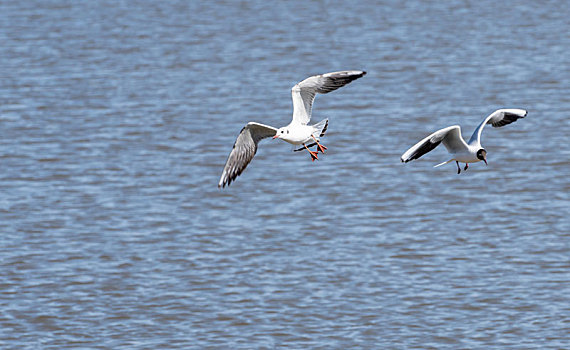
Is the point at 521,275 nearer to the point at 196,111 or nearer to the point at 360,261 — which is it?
the point at 360,261

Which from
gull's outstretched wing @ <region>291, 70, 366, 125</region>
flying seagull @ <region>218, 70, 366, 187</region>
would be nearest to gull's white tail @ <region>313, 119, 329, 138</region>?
flying seagull @ <region>218, 70, 366, 187</region>

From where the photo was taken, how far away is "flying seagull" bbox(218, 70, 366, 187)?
14.1 metres

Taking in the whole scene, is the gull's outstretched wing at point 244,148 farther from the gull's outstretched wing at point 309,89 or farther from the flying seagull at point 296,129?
the gull's outstretched wing at point 309,89

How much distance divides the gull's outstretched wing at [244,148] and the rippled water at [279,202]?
14.1 m

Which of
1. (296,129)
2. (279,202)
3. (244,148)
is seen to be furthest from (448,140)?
(279,202)

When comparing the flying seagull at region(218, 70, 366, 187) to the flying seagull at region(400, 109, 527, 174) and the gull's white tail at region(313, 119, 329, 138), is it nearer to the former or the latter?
the gull's white tail at region(313, 119, 329, 138)

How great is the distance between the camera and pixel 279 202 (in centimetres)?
3875

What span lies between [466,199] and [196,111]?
15.5 meters

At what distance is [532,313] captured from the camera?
98.0 ft

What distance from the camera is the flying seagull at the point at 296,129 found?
46.4 feet

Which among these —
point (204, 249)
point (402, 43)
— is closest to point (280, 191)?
point (204, 249)

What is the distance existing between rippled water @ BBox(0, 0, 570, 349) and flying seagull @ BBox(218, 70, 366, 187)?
552 inches

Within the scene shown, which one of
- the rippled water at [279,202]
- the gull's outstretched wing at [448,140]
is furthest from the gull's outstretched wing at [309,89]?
the rippled water at [279,202]

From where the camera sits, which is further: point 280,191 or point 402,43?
point 402,43
